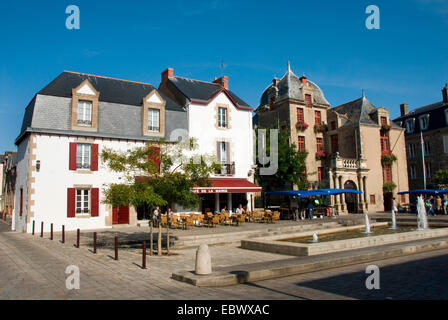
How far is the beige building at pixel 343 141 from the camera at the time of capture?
31234mm

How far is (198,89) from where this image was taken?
25609 millimetres

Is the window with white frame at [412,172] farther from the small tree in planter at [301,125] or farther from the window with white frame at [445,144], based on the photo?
the small tree in planter at [301,125]

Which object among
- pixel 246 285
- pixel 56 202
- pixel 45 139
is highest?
pixel 45 139

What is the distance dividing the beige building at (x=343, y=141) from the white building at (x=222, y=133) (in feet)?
20.7

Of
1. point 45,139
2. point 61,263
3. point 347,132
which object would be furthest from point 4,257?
point 347,132

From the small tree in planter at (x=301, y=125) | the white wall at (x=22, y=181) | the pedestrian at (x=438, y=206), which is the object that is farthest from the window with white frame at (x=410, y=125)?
the white wall at (x=22, y=181)

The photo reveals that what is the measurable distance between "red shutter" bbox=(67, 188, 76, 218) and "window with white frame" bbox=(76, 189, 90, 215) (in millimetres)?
350

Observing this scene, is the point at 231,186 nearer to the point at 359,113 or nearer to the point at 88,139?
the point at 88,139

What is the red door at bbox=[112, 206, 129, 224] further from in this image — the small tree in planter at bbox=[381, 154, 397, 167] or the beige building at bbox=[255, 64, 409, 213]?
the small tree in planter at bbox=[381, 154, 397, 167]

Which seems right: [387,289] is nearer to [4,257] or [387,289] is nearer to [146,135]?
[4,257]

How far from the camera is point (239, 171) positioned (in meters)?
24.3

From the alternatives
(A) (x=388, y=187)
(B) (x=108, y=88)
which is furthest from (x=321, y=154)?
(B) (x=108, y=88)

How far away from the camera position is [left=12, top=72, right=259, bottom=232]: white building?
18750 mm

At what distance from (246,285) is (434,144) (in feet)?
126
